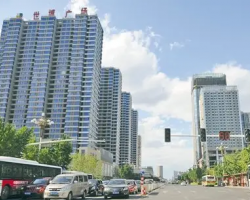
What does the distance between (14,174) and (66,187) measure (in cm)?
690

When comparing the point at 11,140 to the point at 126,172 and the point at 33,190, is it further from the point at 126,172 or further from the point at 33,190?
the point at 126,172

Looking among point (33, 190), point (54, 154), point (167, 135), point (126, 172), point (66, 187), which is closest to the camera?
point (66, 187)

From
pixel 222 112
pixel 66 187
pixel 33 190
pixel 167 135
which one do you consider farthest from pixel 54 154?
pixel 222 112

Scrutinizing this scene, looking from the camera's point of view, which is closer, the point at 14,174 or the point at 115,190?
the point at 115,190

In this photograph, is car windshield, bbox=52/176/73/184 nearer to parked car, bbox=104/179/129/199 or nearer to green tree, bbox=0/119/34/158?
parked car, bbox=104/179/129/199

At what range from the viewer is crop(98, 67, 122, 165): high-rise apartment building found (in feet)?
583

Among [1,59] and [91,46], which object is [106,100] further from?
[1,59]

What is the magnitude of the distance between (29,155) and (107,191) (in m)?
27.4

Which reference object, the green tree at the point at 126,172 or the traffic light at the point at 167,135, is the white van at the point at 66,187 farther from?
the green tree at the point at 126,172

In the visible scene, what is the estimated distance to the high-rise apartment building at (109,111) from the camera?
178 m

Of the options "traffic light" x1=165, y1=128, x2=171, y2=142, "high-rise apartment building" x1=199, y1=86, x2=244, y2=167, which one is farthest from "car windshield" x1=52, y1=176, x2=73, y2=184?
"high-rise apartment building" x1=199, y1=86, x2=244, y2=167

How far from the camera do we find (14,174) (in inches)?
913

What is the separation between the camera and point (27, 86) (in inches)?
5167

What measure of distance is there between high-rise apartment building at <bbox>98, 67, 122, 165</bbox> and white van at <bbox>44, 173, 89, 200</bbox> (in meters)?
156
